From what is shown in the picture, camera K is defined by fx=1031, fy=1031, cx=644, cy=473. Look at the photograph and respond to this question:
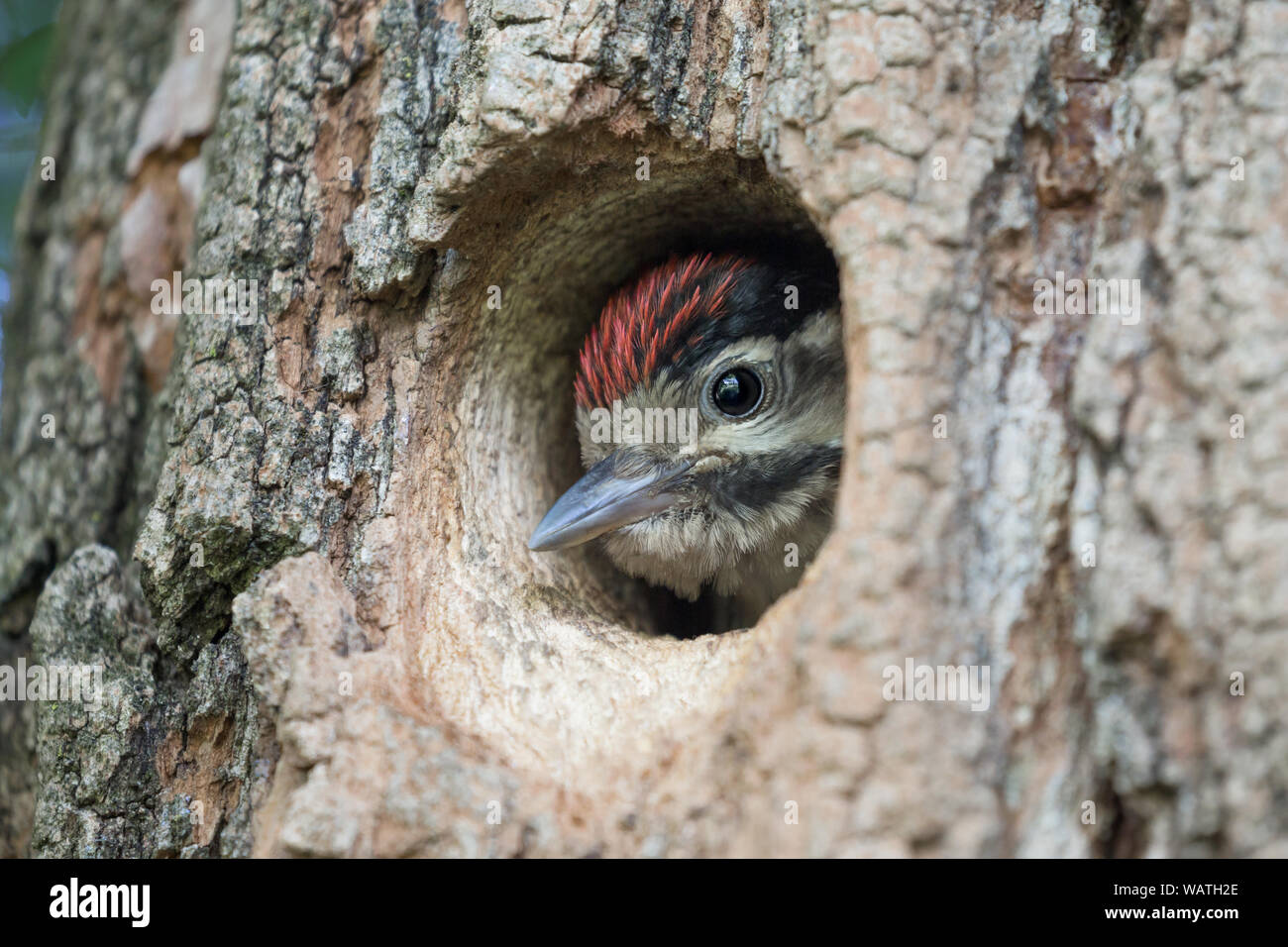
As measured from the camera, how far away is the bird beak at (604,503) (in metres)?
3.25

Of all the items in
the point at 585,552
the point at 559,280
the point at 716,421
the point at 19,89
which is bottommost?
the point at 585,552

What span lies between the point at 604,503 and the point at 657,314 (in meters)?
0.67

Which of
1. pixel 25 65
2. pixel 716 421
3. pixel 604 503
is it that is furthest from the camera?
pixel 25 65

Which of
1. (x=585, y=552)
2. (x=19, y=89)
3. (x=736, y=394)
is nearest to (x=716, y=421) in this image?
(x=736, y=394)

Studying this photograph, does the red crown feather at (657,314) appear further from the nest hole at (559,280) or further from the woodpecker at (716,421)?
the nest hole at (559,280)

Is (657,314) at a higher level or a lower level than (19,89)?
lower

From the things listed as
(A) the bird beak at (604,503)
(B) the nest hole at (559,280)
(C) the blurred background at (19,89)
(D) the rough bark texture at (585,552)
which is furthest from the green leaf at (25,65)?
(A) the bird beak at (604,503)

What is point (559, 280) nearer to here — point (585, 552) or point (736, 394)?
point (736, 394)

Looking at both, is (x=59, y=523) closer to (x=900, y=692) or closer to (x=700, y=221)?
(x=700, y=221)

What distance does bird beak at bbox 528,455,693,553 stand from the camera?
325 centimetres

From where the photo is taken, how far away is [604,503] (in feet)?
10.9

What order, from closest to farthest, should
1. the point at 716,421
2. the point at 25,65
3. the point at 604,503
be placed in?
the point at 604,503 < the point at 716,421 < the point at 25,65

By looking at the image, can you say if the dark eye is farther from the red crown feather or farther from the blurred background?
the blurred background
